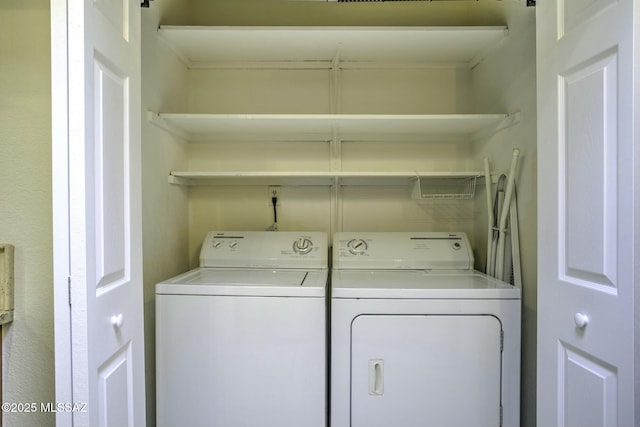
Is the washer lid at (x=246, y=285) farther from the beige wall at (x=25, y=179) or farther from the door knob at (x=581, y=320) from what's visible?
the door knob at (x=581, y=320)

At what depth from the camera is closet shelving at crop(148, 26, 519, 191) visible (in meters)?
1.90

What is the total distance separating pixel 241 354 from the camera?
159cm

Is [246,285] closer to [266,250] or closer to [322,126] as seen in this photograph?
[266,250]

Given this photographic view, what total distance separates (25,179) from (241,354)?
1.07 meters

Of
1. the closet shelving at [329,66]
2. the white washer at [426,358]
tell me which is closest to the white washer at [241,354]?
the white washer at [426,358]

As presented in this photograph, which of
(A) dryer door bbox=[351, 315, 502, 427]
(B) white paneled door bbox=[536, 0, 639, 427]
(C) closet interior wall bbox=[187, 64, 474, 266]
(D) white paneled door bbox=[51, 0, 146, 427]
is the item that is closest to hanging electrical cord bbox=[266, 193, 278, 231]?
(C) closet interior wall bbox=[187, 64, 474, 266]

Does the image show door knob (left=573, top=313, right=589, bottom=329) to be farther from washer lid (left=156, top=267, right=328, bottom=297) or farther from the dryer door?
washer lid (left=156, top=267, right=328, bottom=297)

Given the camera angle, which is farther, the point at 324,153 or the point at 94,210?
the point at 324,153

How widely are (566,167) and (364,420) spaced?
1305mm

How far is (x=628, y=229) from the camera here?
874 mm

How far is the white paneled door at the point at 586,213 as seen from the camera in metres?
0.88

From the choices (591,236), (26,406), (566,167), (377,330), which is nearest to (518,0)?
(566,167)

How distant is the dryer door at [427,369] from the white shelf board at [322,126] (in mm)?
1044

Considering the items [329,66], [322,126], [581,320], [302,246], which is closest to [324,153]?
[322,126]
